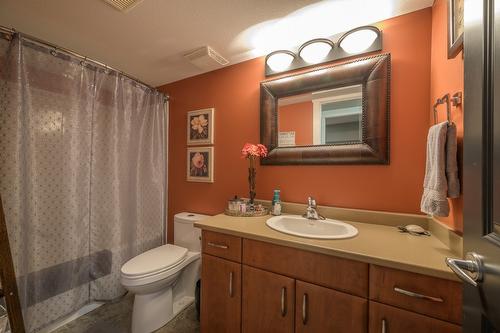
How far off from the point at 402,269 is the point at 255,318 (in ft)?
2.51

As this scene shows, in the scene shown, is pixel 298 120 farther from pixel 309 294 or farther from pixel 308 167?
pixel 309 294

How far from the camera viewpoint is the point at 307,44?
135 centimetres

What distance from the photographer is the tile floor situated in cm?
140

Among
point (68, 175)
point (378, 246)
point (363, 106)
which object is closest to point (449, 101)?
point (363, 106)

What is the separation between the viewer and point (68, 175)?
1440mm

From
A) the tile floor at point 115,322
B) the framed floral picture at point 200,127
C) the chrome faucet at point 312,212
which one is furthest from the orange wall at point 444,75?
the tile floor at point 115,322

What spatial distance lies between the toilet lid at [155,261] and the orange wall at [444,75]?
1689 millimetres

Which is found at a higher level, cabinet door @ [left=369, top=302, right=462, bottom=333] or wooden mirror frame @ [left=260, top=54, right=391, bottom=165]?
wooden mirror frame @ [left=260, top=54, right=391, bottom=165]

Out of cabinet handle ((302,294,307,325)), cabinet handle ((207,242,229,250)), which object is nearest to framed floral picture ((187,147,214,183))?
cabinet handle ((207,242,229,250))

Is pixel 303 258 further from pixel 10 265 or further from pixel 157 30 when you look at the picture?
pixel 157 30

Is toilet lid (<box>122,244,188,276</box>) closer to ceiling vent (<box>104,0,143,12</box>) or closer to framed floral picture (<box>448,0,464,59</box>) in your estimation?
ceiling vent (<box>104,0,143,12</box>)

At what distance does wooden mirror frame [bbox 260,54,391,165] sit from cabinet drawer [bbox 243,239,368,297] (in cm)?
69

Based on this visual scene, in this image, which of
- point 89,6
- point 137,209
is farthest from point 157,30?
point 137,209

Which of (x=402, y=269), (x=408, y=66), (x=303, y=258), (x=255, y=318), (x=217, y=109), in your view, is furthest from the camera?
(x=217, y=109)
